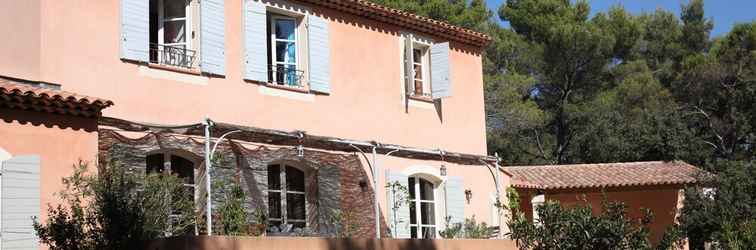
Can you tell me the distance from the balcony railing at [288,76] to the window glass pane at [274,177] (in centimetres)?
148

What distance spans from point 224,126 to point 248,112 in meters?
1.38

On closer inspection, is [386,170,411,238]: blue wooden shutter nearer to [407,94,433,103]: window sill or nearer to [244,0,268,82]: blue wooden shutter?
[407,94,433,103]: window sill

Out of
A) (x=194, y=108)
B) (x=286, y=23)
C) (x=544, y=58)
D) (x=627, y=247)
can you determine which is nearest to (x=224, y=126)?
(x=194, y=108)

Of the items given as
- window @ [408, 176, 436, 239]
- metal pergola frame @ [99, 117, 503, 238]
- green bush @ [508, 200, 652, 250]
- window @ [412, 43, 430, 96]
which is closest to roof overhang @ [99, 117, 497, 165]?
metal pergola frame @ [99, 117, 503, 238]

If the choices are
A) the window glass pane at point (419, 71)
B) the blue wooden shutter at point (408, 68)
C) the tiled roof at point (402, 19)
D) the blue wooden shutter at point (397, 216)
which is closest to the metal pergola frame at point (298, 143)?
the blue wooden shutter at point (397, 216)

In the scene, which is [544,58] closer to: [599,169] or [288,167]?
[599,169]

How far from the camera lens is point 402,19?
2017cm

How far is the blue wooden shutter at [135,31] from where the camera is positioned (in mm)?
15297

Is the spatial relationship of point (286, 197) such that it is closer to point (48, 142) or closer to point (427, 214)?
point (427, 214)

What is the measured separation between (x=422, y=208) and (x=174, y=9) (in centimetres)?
651

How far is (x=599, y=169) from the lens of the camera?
1190 inches

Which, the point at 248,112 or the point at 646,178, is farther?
the point at 646,178

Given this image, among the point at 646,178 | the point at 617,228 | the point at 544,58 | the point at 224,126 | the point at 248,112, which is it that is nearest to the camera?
the point at 617,228

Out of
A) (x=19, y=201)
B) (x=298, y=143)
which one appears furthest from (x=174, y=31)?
(x=19, y=201)
